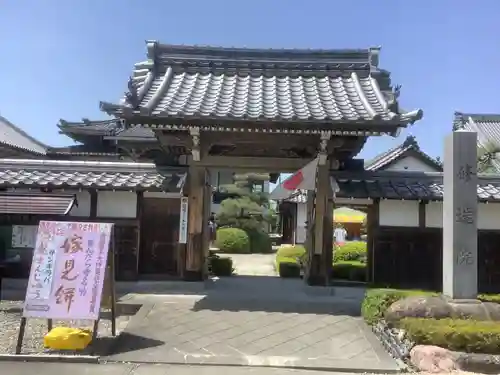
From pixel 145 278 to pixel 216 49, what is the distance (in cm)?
631

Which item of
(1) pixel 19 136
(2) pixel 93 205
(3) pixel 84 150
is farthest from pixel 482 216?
(1) pixel 19 136

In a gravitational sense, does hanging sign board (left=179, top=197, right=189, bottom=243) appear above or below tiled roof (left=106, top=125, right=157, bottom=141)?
below

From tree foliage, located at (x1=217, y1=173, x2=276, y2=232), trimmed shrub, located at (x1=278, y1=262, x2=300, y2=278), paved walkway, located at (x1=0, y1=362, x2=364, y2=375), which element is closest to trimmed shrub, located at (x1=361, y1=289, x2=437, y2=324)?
paved walkway, located at (x1=0, y1=362, x2=364, y2=375)

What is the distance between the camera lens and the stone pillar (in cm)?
791

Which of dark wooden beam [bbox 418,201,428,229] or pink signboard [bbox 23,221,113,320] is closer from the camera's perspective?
pink signboard [bbox 23,221,113,320]

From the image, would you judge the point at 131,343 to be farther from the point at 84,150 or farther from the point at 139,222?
the point at 84,150

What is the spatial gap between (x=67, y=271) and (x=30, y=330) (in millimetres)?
1701

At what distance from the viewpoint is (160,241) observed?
38.6 ft

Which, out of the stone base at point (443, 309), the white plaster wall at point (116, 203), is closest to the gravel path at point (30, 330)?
Result: the white plaster wall at point (116, 203)

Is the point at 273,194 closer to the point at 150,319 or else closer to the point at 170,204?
the point at 170,204

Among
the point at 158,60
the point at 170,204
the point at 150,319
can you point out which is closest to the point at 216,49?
the point at 158,60

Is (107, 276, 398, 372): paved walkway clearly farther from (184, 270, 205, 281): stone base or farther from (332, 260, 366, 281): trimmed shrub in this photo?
(332, 260, 366, 281): trimmed shrub

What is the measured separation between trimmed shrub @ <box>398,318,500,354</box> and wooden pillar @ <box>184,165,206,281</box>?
5825 millimetres

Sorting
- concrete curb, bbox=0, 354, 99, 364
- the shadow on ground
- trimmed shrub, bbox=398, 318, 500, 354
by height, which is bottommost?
concrete curb, bbox=0, 354, 99, 364
